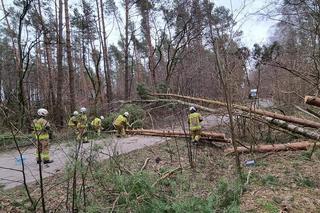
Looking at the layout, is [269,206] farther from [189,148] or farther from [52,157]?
[52,157]

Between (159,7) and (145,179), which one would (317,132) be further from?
(159,7)

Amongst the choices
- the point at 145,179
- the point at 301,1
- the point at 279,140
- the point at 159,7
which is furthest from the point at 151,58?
A: the point at 145,179

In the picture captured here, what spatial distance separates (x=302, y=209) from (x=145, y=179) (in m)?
2.33

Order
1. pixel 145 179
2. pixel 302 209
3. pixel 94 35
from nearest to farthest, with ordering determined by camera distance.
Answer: pixel 302 209, pixel 145 179, pixel 94 35

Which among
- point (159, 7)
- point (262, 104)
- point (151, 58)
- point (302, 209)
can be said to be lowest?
point (302, 209)

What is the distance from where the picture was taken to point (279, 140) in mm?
10320

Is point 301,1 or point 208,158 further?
point 301,1

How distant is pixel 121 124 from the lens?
44.7 feet

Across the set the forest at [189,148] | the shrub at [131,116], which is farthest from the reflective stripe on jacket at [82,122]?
the shrub at [131,116]

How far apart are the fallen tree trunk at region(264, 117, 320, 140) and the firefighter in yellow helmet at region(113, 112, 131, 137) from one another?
5.83 metres

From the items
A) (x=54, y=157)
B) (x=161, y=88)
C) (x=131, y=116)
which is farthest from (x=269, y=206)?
(x=161, y=88)

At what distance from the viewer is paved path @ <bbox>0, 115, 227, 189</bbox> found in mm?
6270

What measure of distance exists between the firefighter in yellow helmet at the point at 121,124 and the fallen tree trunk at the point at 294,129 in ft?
19.1

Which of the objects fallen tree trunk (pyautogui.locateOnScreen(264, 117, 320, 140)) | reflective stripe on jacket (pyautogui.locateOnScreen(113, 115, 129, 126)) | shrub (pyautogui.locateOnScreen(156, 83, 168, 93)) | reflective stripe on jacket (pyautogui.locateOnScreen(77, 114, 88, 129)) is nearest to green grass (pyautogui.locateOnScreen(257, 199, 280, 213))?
reflective stripe on jacket (pyautogui.locateOnScreen(77, 114, 88, 129))
